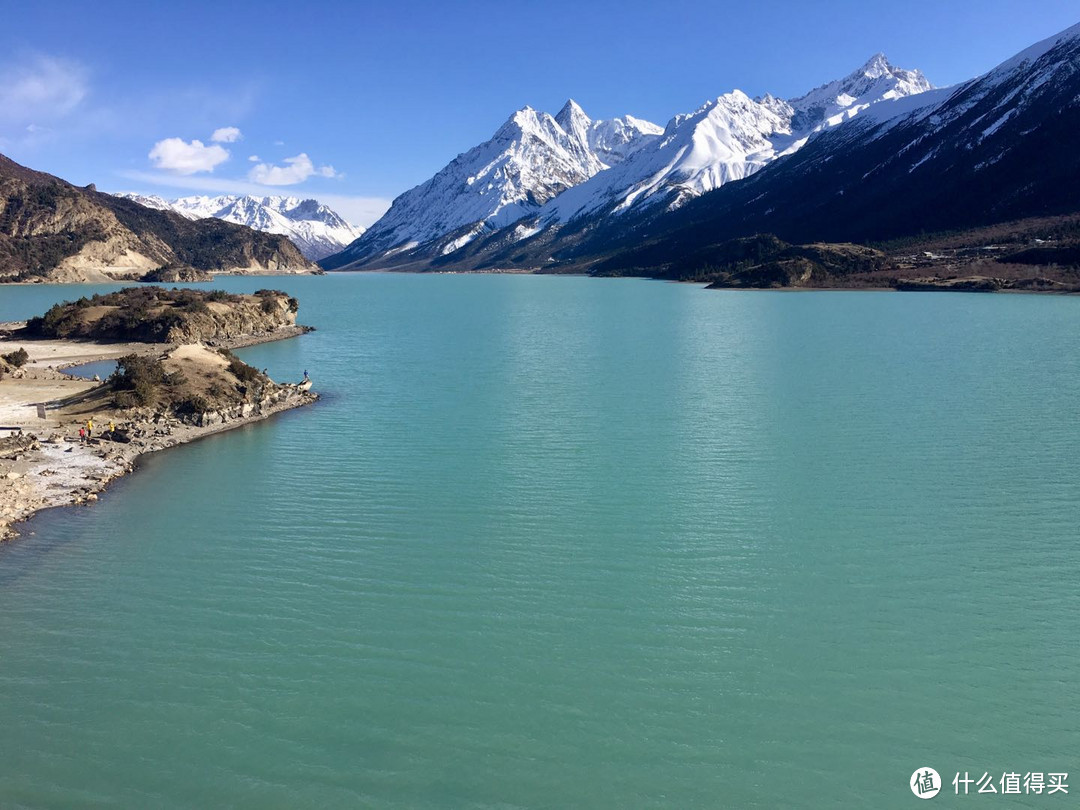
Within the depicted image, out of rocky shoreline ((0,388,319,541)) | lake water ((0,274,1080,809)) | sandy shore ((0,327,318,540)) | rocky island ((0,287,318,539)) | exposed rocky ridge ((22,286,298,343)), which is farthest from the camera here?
exposed rocky ridge ((22,286,298,343))

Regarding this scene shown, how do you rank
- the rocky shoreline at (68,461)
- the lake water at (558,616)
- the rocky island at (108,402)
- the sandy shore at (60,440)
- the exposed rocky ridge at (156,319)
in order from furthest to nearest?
1. the exposed rocky ridge at (156,319)
2. the rocky island at (108,402)
3. the sandy shore at (60,440)
4. the rocky shoreline at (68,461)
5. the lake water at (558,616)

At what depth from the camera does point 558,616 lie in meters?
20.7

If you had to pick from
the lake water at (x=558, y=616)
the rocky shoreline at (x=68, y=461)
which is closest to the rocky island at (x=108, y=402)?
the rocky shoreline at (x=68, y=461)

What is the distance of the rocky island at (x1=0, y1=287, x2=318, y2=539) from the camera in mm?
32250

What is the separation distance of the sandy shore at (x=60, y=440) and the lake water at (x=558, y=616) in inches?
50.6

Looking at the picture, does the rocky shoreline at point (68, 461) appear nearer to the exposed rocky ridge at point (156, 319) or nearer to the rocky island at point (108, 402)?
the rocky island at point (108, 402)

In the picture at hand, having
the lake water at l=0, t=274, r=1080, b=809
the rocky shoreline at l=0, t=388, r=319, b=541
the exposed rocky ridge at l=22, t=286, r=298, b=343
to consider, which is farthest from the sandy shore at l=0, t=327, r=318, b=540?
the exposed rocky ridge at l=22, t=286, r=298, b=343

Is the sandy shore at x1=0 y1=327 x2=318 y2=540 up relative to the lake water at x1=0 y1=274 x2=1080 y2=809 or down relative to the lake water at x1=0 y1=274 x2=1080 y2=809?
up

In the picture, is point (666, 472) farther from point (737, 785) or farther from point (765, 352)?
point (765, 352)

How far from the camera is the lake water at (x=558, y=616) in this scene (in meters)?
15.2

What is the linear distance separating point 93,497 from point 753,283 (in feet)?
557

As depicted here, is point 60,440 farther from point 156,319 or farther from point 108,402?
point 156,319

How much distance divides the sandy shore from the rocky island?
0.04 m

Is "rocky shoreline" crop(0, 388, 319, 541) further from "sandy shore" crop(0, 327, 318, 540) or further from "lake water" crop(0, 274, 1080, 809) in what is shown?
"lake water" crop(0, 274, 1080, 809)
